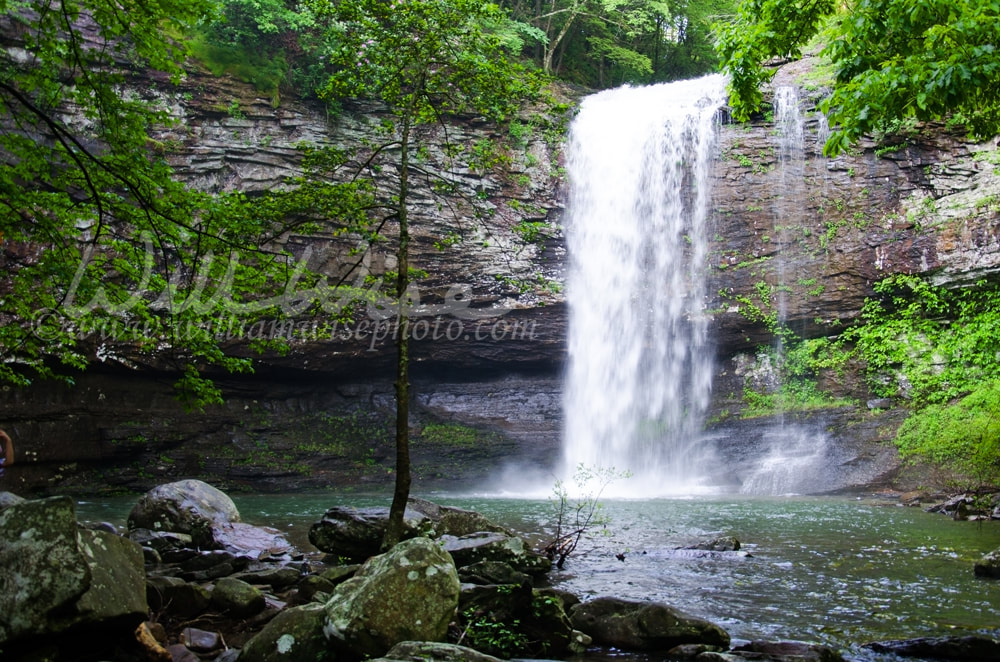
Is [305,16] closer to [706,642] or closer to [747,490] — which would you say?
[747,490]

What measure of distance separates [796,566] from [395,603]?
5062 mm

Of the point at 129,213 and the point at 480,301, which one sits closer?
the point at 129,213

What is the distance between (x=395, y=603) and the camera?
379cm

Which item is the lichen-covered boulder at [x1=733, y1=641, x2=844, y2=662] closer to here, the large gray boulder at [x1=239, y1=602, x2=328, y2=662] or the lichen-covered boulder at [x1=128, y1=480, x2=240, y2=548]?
the large gray boulder at [x1=239, y1=602, x2=328, y2=662]

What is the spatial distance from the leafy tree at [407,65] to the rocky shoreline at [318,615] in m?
1.81

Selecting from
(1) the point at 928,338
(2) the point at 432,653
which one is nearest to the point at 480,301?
(1) the point at 928,338

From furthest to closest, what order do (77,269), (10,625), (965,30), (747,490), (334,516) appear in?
(747,490) → (334,516) → (77,269) → (965,30) → (10,625)

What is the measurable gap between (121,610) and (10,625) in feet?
1.66

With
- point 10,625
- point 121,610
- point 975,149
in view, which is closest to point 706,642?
point 121,610

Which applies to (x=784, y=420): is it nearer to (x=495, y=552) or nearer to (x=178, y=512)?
(x=495, y=552)

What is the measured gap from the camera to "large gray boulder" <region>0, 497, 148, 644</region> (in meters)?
3.26

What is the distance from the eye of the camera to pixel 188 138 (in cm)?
1778

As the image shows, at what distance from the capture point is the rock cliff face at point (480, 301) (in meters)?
17.8

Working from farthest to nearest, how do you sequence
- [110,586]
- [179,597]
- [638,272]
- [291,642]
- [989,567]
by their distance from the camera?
[638,272] → [989,567] → [179,597] → [291,642] → [110,586]
